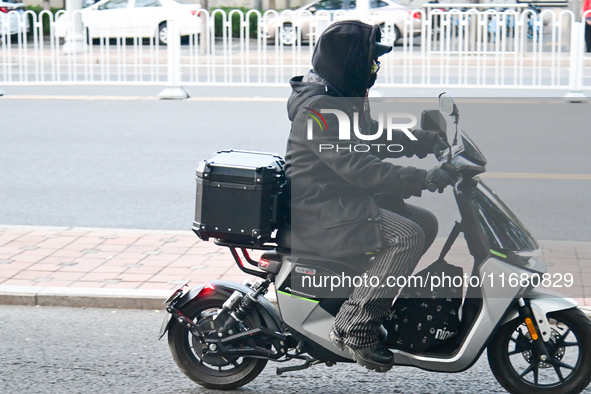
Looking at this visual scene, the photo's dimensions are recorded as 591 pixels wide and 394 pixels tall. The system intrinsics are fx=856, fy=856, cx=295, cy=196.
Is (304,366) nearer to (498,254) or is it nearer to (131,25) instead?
(498,254)

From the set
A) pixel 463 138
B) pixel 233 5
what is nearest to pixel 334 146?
pixel 463 138

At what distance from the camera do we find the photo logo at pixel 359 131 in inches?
131

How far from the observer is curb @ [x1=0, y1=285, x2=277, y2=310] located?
4.94m

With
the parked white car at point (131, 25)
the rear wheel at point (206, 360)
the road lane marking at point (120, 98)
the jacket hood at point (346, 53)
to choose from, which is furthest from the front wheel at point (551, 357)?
the parked white car at point (131, 25)

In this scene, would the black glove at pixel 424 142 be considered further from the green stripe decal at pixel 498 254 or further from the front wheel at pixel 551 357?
the front wheel at pixel 551 357

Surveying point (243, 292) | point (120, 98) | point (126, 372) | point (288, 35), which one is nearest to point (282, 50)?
point (288, 35)

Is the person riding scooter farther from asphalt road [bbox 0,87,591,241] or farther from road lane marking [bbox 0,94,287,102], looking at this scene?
road lane marking [bbox 0,94,287,102]

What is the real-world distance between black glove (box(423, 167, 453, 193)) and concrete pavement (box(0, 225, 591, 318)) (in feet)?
4.98

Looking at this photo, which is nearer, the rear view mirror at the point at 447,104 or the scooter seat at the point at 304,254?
the rear view mirror at the point at 447,104

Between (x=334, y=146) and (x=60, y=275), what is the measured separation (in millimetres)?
2664

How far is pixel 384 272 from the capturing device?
3.40 m

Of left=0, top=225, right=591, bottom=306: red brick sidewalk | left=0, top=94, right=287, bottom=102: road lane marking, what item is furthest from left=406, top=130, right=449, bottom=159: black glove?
left=0, top=94, right=287, bottom=102: road lane marking

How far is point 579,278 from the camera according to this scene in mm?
5066

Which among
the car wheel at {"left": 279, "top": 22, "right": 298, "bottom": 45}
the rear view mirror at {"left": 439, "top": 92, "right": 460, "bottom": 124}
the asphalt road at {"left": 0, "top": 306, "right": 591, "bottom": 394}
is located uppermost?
the car wheel at {"left": 279, "top": 22, "right": 298, "bottom": 45}
